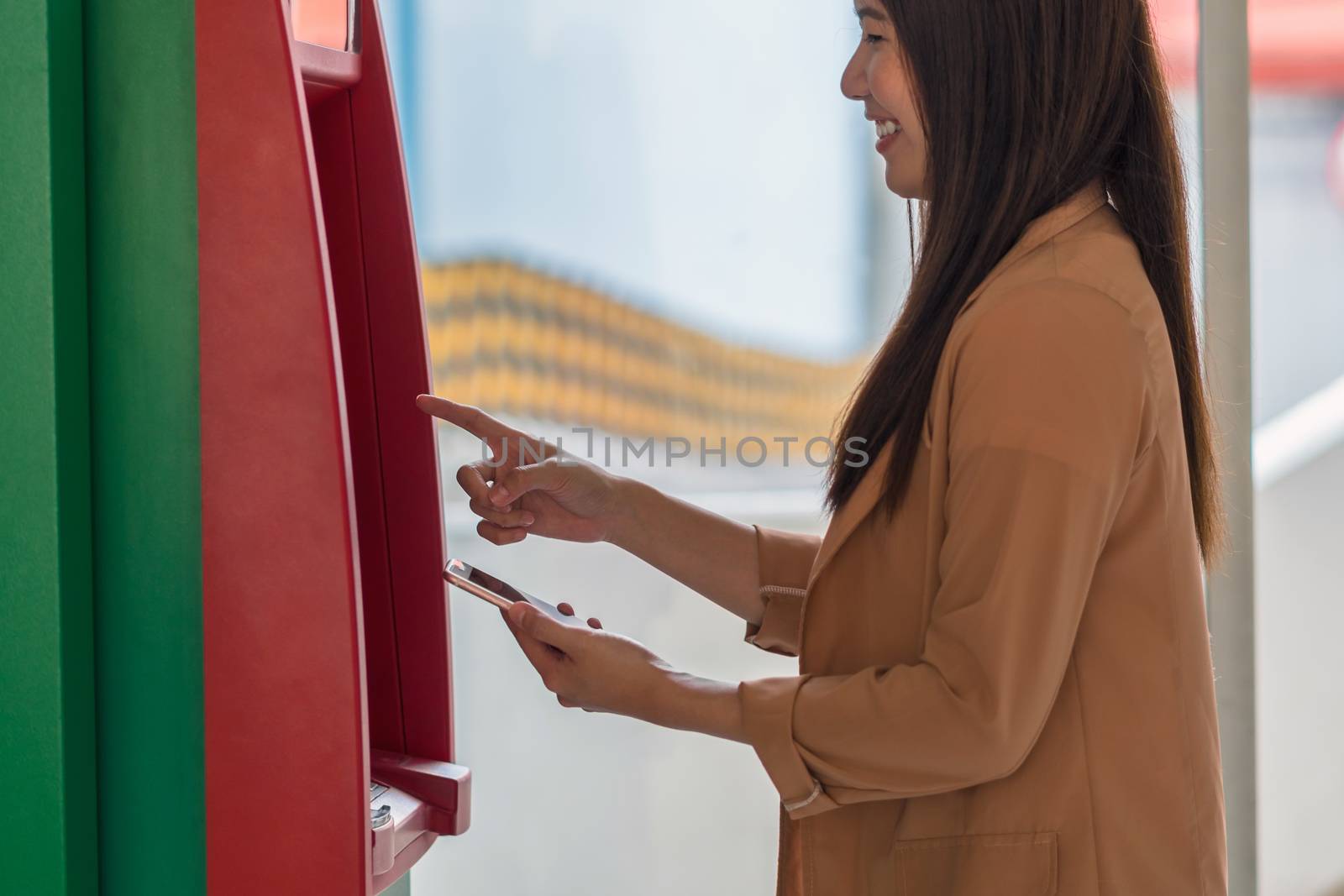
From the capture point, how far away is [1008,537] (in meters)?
0.96

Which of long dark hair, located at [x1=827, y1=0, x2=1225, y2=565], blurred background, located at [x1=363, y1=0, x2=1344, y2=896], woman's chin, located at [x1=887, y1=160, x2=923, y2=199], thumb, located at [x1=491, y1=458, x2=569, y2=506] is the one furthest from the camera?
blurred background, located at [x1=363, y1=0, x2=1344, y2=896]

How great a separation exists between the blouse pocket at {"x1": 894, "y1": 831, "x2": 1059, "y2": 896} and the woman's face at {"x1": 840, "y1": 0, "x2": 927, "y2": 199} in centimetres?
61

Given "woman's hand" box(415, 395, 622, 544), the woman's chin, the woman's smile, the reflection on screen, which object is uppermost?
the woman's smile

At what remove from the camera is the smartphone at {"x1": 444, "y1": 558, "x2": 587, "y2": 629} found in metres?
1.18

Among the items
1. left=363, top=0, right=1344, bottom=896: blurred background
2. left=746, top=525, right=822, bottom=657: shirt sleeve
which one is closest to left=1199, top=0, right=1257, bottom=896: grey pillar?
left=363, top=0, right=1344, bottom=896: blurred background

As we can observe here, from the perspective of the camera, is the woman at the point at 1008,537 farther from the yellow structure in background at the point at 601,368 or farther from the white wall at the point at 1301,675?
the white wall at the point at 1301,675

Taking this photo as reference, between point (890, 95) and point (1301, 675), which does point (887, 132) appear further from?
point (1301, 675)

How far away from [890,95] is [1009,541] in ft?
1.48

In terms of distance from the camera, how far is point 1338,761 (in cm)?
262

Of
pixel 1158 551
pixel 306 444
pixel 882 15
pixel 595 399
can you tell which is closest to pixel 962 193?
pixel 882 15

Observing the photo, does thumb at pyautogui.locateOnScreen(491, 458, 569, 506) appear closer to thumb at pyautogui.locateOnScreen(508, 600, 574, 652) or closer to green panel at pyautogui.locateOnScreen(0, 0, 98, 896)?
thumb at pyautogui.locateOnScreen(508, 600, 574, 652)

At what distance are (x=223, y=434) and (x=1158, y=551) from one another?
2.67 feet

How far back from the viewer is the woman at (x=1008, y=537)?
3.21 ft

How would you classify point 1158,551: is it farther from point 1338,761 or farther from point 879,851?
point 1338,761
